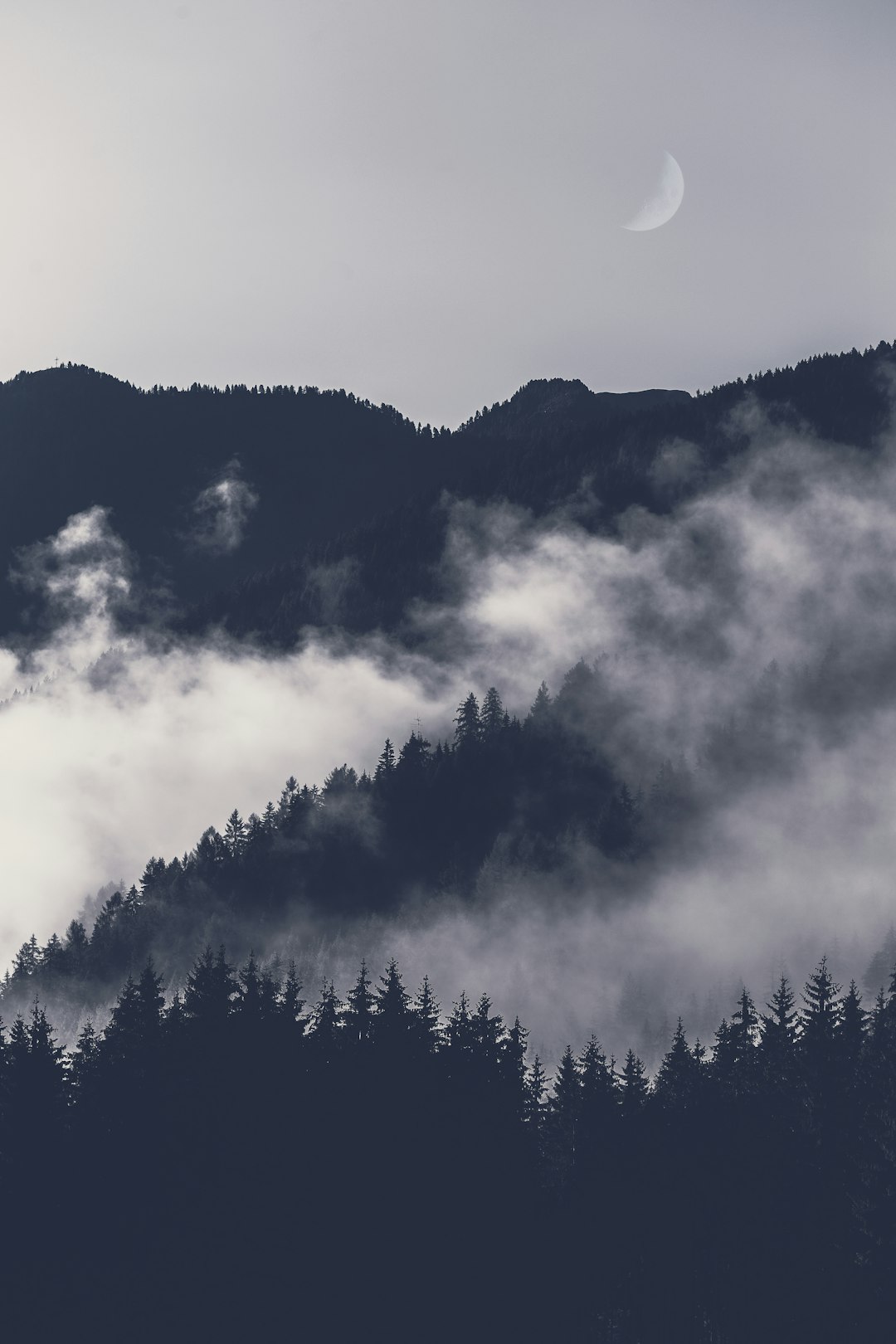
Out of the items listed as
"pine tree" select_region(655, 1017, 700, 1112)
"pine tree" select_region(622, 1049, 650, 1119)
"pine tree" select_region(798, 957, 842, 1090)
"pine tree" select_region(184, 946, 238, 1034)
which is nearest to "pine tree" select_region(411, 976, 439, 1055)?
"pine tree" select_region(184, 946, 238, 1034)

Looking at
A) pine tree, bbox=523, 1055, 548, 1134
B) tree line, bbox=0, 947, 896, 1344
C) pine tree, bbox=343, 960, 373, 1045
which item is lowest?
tree line, bbox=0, 947, 896, 1344

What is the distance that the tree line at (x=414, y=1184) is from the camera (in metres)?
56.6

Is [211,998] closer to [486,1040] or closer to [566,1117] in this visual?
[486,1040]

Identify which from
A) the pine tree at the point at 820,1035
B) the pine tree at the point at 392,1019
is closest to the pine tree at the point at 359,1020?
the pine tree at the point at 392,1019

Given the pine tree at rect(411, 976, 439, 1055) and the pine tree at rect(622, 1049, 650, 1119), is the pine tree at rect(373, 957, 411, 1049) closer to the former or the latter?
the pine tree at rect(411, 976, 439, 1055)

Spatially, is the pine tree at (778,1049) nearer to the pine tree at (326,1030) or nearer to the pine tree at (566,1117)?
the pine tree at (566,1117)

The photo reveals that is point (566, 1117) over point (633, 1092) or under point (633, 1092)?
under

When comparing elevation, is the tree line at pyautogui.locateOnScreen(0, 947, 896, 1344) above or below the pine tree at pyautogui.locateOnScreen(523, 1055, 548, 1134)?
below

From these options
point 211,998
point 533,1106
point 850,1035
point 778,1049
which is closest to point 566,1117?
point 533,1106

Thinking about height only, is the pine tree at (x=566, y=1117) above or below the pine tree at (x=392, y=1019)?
below

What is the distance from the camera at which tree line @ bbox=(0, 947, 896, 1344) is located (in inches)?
2229

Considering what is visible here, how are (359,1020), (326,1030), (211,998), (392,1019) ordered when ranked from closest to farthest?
(211,998), (326,1030), (392,1019), (359,1020)

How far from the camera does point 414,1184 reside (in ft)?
207

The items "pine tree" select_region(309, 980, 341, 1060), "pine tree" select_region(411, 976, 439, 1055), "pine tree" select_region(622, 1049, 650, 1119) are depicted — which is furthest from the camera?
"pine tree" select_region(622, 1049, 650, 1119)
